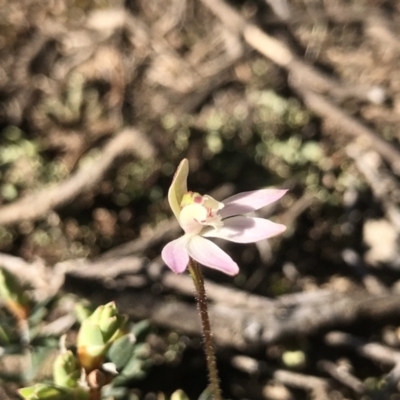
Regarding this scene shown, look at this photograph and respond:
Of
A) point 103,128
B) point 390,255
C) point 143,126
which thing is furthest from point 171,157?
point 390,255

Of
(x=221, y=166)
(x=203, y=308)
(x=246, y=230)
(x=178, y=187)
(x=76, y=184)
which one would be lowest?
(x=203, y=308)

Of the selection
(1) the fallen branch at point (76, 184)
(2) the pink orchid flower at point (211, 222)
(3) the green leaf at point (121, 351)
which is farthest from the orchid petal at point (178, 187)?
(1) the fallen branch at point (76, 184)

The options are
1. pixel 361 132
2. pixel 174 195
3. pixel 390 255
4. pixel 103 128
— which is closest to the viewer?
pixel 174 195

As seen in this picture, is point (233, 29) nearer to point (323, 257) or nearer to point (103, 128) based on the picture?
point (103, 128)

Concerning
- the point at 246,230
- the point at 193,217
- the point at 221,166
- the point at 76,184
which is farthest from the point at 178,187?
the point at 221,166

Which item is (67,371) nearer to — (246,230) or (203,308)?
(203,308)

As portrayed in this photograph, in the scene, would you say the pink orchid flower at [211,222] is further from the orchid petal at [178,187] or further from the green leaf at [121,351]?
the green leaf at [121,351]
